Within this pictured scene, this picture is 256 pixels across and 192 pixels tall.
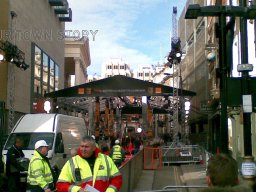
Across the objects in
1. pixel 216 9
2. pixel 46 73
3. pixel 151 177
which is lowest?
pixel 151 177

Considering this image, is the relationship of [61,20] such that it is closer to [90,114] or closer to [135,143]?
[90,114]

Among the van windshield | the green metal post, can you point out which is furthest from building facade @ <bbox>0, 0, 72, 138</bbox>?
the green metal post

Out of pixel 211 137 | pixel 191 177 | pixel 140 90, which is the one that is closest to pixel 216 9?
pixel 191 177

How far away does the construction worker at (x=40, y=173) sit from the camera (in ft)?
26.8

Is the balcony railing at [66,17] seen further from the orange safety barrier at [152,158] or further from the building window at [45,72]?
the orange safety barrier at [152,158]

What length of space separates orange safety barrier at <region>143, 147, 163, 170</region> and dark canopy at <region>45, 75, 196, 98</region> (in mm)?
5072

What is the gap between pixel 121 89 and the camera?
31.5 metres

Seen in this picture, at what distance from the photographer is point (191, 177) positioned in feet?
66.1

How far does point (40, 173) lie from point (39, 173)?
2cm

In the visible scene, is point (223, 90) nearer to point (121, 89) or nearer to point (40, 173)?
point (40, 173)

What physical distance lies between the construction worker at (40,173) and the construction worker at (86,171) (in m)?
2.06

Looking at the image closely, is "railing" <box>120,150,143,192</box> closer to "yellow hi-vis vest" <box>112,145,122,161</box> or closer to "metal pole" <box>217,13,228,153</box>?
A: "metal pole" <box>217,13,228,153</box>

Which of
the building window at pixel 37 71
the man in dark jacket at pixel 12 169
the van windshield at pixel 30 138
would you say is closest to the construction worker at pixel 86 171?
the man in dark jacket at pixel 12 169

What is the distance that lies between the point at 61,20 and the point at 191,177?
4192cm
